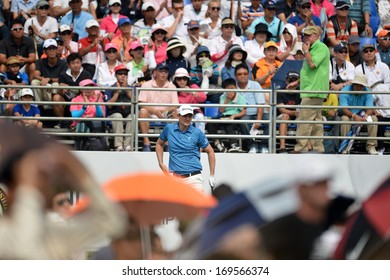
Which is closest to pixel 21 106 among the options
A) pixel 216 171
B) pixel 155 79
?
pixel 155 79

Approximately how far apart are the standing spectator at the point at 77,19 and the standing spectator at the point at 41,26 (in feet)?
0.60

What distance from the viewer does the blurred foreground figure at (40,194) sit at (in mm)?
3271

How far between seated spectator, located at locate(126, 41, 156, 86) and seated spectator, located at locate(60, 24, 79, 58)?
818 millimetres

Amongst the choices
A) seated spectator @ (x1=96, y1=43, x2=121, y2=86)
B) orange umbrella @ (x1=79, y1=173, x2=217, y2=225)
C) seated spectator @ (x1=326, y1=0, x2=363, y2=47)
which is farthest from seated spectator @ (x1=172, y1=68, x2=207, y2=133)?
orange umbrella @ (x1=79, y1=173, x2=217, y2=225)

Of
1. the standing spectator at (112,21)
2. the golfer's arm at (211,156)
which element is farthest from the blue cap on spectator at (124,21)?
the golfer's arm at (211,156)

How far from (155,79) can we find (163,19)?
1.37 m

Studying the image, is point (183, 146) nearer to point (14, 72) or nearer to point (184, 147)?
point (184, 147)

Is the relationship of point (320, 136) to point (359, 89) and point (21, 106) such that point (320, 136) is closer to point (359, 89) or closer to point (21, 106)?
point (359, 89)

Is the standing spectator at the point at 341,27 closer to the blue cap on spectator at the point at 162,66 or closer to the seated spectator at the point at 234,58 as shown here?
the seated spectator at the point at 234,58

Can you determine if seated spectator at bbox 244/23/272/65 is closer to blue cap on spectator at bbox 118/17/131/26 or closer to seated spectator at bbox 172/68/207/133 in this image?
seated spectator at bbox 172/68/207/133

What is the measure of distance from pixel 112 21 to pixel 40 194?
1057 cm

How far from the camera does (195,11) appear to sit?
13969 mm

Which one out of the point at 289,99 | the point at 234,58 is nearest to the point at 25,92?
the point at 234,58

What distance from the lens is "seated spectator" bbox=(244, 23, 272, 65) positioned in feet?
44.2
